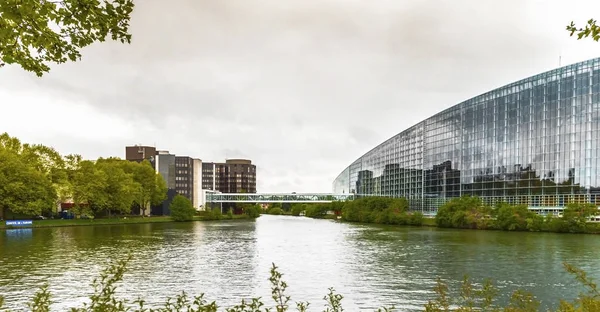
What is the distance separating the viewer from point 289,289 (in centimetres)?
3078

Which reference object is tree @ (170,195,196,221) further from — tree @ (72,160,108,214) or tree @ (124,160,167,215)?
tree @ (72,160,108,214)

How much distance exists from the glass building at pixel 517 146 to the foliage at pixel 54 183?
3532 inches

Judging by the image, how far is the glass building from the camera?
10406cm

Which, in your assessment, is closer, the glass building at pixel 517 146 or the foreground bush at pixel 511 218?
the foreground bush at pixel 511 218

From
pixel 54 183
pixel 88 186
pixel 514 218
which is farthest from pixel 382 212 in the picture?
pixel 54 183

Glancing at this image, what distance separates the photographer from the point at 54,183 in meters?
105

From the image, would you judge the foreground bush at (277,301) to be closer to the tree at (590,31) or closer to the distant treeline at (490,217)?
the tree at (590,31)

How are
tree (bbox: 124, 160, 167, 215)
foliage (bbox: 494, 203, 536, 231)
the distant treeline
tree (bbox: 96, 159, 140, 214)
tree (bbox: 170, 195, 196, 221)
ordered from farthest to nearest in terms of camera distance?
tree (bbox: 170, 195, 196, 221)
tree (bbox: 124, 160, 167, 215)
tree (bbox: 96, 159, 140, 214)
foliage (bbox: 494, 203, 536, 231)
the distant treeline

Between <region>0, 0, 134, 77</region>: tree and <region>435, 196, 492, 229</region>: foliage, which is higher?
<region>0, 0, 134, 77</region>: tree

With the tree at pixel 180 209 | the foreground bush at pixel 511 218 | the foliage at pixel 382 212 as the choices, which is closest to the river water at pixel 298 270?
the foreground bush at pixel 511 218

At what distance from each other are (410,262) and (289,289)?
17.6m

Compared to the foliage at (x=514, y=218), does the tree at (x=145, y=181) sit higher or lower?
higher

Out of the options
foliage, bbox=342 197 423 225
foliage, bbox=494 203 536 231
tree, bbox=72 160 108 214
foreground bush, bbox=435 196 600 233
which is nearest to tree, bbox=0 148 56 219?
tree, bbox=72 160 108 214

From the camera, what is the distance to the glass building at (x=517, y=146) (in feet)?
341
